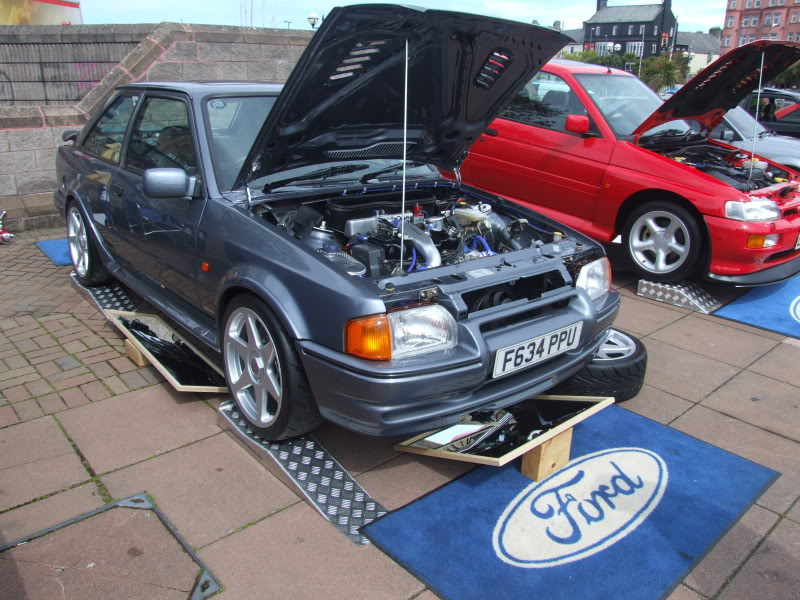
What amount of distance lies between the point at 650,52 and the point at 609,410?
113 metres

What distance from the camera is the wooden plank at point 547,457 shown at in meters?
2.86

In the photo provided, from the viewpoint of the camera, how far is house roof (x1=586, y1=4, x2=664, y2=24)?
10356cm

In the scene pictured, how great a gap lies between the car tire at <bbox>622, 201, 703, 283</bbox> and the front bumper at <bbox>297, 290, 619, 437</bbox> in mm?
3026

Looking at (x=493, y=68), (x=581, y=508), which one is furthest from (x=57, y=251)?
(x=581, y=508)

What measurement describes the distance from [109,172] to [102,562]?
281 centimetres

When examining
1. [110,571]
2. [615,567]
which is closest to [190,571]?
[110,571]

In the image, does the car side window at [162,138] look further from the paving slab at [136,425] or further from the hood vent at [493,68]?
the hood vent at [493,68]

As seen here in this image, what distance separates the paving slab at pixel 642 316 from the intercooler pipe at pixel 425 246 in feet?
7.81

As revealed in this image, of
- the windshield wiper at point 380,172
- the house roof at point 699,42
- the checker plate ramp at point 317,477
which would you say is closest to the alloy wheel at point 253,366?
the checker plate ramp at point 317,477

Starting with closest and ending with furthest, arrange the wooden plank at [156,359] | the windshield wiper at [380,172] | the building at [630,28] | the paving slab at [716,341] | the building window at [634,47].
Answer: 1. the wooden plank at [156,359]
2. the windshield wiper at [380,172]
3. the paving slab at [716,341]
4. the building window at [634,47]
5. the building at [630,28]

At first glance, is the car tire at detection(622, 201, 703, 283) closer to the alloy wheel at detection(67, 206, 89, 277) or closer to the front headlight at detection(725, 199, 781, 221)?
the front headlight at detection(725, 199, 781, 221)

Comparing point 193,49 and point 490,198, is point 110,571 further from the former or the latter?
point 193,49

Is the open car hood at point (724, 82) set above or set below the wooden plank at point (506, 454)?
above

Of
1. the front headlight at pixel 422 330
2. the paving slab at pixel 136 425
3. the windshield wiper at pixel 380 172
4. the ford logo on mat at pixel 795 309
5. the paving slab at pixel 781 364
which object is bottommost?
the paving slab at pixel 781 364
